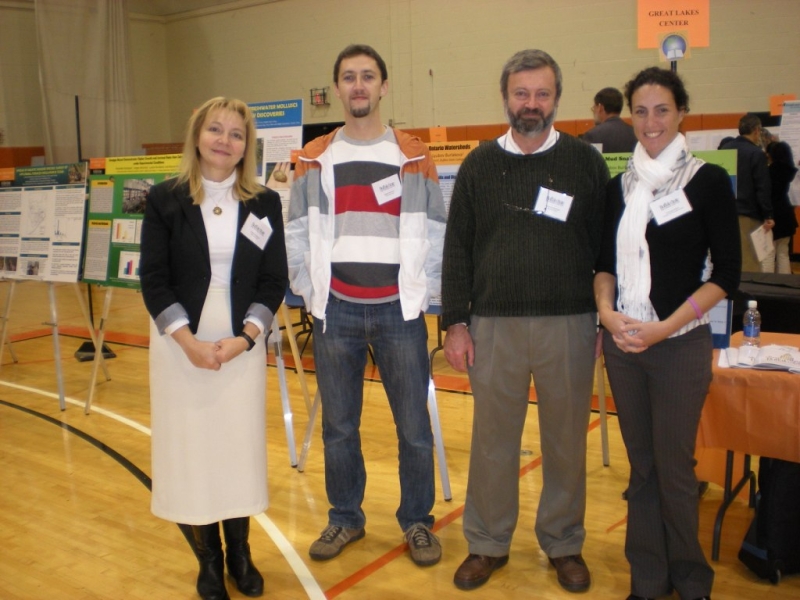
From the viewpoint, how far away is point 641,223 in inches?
85.4

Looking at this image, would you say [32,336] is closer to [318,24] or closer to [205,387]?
[205,387]

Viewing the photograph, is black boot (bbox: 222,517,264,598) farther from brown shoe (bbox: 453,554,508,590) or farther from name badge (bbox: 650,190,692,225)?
name badge (bbox: 650,190,692,225)

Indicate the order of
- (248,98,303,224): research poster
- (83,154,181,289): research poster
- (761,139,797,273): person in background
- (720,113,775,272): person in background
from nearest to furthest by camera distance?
1. (248,98,303,224): research poster
2. (83,154,181,289): research poster
3. (720,113,775,272): person in background
4. (761,139,797,273): person in background

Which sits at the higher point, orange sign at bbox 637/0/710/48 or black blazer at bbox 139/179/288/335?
orange sign at bbox 637/0/710/48

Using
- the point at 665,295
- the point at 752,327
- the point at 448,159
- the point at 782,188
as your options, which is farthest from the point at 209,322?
the point at 782,188

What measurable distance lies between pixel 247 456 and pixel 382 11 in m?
9.75

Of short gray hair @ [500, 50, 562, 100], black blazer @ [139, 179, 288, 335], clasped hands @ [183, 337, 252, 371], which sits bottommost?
clasped hands @ [183, 337, 252, 371]

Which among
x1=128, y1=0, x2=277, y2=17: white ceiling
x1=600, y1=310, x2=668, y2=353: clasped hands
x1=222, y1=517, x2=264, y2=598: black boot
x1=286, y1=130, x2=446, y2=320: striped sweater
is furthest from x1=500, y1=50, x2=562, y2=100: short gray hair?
x1=128, y1=0, x2=277, y2=17: white ceiling

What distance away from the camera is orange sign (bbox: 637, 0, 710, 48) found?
143 inches

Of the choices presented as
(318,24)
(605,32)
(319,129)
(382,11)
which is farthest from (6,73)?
(605,32)

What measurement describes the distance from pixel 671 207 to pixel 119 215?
12.0 feet

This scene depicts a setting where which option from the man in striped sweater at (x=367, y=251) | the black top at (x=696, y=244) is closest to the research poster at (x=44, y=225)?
the man in striped sweater at (x=367, y=251)

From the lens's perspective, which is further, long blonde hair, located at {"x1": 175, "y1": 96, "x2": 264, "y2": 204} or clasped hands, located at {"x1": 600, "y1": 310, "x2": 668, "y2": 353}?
long blonde hair, located at {"x1": 175, "y1": 96, "x2": 264, "y2": 204}

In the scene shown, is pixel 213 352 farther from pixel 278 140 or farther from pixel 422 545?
pixel 278 140
